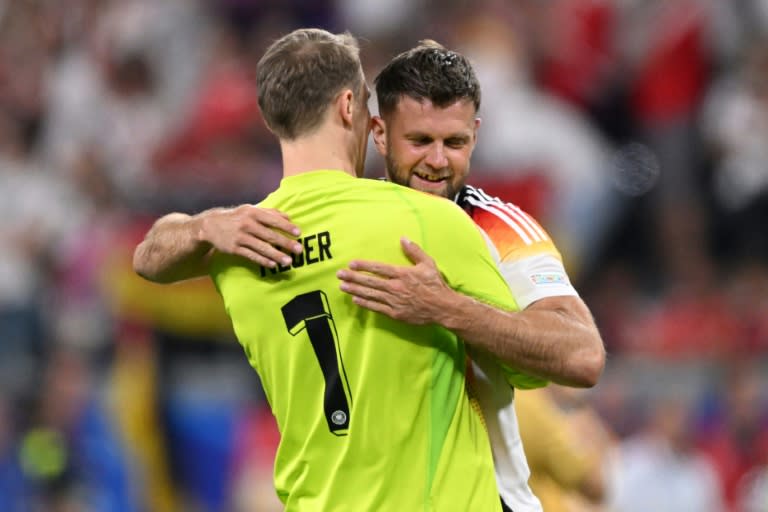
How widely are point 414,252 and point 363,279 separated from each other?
0.13 m

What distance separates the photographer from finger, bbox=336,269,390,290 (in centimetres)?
313

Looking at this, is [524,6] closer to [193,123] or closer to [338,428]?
[193,123]

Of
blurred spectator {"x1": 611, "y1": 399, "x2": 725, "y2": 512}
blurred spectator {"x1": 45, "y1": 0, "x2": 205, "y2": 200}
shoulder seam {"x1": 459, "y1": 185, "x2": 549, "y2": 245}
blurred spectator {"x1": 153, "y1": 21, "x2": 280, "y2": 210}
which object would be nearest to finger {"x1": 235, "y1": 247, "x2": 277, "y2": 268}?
shoulder seam {"x1": 459, "y1": 185, "x2": 549, "y2": 245}

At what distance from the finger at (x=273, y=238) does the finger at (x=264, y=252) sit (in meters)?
0.01

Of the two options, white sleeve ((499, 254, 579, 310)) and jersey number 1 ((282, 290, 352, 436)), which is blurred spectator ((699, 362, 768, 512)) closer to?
white sleeve ((499, 254, 579, 310))

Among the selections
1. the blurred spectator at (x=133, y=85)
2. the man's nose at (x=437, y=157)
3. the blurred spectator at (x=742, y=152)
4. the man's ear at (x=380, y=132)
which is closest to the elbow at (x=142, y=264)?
the man's ear at (x=380, y=132)

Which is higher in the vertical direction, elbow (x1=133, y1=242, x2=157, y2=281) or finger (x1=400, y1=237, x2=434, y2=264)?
finger (x1=400, y1=237, x2=434, y2=264)

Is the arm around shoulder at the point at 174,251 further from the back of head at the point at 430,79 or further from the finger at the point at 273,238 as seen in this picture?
the back of head at the point at 430,79

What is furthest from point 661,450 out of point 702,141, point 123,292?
point 123,292

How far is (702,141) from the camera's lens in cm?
867

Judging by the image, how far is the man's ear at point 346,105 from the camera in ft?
11.0

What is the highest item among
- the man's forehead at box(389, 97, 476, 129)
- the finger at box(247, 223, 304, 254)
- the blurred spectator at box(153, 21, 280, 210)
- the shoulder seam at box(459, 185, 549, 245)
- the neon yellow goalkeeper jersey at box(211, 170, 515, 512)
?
the blurred spectator at box(153, 21, 280, 210)

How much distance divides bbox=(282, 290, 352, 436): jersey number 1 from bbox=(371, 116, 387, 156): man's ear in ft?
1.79

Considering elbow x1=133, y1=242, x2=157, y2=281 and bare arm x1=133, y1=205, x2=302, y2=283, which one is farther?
elbow x1=133, y1=242, x2=157, y2=281
